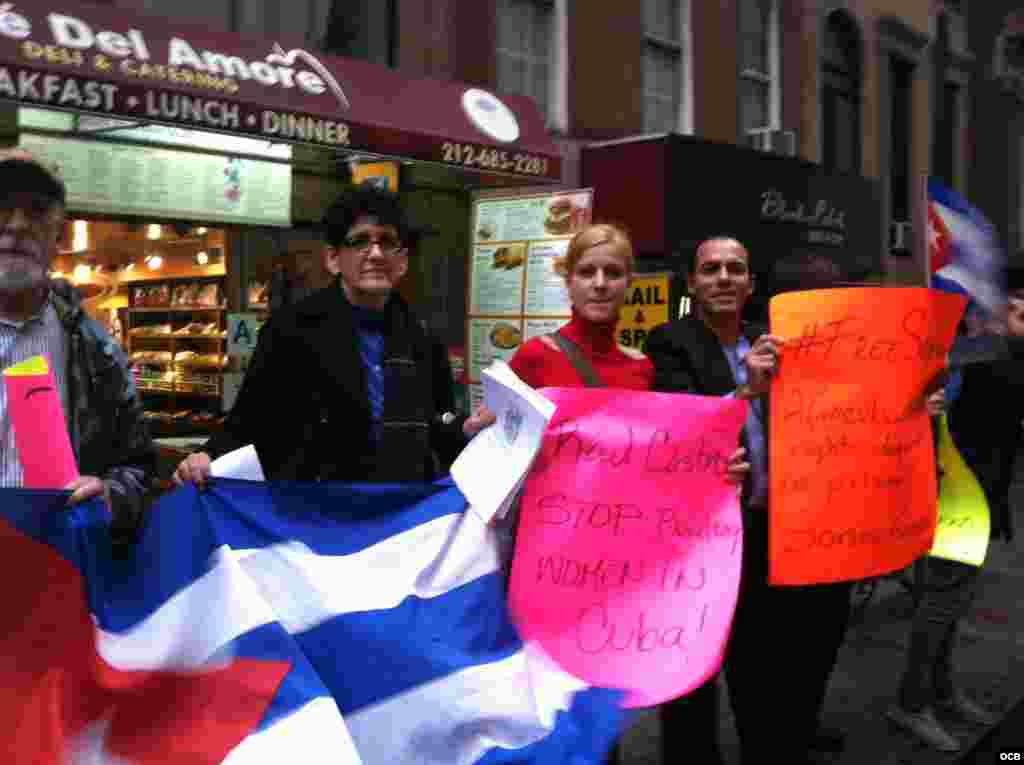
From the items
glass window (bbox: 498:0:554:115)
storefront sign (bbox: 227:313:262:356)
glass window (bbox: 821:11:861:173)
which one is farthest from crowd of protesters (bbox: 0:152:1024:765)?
glass window (bbox: 821:11:861:173)

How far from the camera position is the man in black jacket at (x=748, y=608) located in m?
3.39

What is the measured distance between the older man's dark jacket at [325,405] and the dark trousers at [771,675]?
1.21m

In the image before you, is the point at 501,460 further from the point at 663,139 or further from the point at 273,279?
the point at 663,139

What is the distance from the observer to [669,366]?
342cm

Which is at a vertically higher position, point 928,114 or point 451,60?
point 928,114

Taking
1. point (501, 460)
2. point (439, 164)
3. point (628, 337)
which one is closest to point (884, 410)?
point (501, 460)

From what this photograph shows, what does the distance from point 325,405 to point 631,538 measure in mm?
988

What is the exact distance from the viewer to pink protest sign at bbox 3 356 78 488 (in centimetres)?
248

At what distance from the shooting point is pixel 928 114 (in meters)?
17.6

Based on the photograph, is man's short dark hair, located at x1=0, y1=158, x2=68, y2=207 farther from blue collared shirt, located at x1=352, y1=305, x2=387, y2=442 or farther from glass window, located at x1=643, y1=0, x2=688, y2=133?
glass window, located at x1=643, y1=0, x2=688, y2=133

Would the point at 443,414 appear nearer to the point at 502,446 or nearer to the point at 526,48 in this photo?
the point at 502,446

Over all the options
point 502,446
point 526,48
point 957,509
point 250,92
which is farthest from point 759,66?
point 502,446

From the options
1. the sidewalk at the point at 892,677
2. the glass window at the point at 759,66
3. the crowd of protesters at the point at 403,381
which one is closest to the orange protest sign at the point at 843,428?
the crowd of protesters at the point at 403,381

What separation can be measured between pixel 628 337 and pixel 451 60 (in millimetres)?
3303
